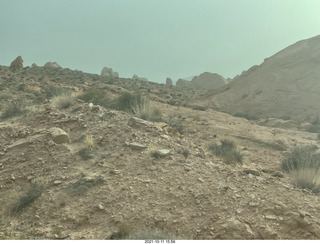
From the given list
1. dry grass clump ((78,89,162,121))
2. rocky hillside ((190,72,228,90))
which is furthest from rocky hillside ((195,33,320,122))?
rocky hillside ((190,72,228,90))

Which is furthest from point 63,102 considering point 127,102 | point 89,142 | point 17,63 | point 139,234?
point 17,63

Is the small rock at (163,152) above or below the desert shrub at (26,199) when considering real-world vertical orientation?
above

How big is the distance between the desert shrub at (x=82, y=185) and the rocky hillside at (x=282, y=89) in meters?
22.8

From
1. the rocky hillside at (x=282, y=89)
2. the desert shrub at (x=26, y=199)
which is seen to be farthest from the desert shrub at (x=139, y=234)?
the rocky hillside at (x=282, y=89)

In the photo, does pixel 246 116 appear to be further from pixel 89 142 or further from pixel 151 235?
pixel 151 235

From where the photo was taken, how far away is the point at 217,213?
439 cm

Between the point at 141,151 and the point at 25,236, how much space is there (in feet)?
10.2

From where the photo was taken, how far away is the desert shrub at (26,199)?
16.0 feet

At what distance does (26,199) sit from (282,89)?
103 ft

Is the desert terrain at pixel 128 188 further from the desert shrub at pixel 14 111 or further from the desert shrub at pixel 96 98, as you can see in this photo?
the desert shrub at pixel 96 98

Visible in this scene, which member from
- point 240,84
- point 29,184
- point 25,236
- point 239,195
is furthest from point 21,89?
point 240,84

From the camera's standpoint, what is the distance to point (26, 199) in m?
4.95

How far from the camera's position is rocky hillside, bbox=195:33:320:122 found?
26719 millimetres

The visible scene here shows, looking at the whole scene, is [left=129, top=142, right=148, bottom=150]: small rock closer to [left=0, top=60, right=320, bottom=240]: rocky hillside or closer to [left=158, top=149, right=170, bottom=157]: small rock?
[left=0, top=60, right=320, bottom=240]: rocky hillside
